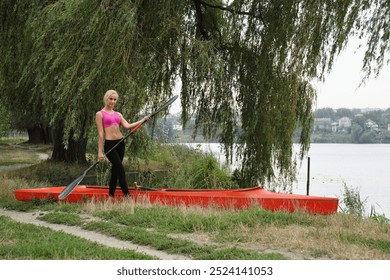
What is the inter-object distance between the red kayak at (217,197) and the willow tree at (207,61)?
0.85m

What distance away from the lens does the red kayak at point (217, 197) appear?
23.5ft

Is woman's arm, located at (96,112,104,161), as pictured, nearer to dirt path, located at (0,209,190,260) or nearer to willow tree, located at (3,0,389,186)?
willow tree, located at (3,0,389,186)

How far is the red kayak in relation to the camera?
7.15 meters

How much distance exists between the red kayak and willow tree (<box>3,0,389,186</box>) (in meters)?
Result: 0.85

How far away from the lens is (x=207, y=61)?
855 cm

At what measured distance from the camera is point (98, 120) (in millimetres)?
7027

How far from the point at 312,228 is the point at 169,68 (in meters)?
4.58

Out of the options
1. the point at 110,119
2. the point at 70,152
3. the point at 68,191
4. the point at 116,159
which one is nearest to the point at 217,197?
the point at 116,159

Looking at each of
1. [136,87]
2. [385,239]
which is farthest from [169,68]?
[385,239]

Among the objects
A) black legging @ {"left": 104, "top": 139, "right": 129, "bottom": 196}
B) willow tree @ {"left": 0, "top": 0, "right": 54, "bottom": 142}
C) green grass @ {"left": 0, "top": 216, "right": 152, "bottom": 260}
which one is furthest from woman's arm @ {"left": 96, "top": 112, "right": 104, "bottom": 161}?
willow tree @ {"left": 0, "top": 0, "right": 54, "bottom": 142}

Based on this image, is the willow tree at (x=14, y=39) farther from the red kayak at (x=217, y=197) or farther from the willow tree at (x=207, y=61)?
the red kayak at (x=217, y=197)

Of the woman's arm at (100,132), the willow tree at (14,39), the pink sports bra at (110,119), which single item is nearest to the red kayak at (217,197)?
the woman's arm at (100,132)

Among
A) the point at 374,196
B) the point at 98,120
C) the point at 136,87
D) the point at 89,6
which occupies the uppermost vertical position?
the point at 89,6

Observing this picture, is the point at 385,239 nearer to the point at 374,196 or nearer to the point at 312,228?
the point at 312,228
